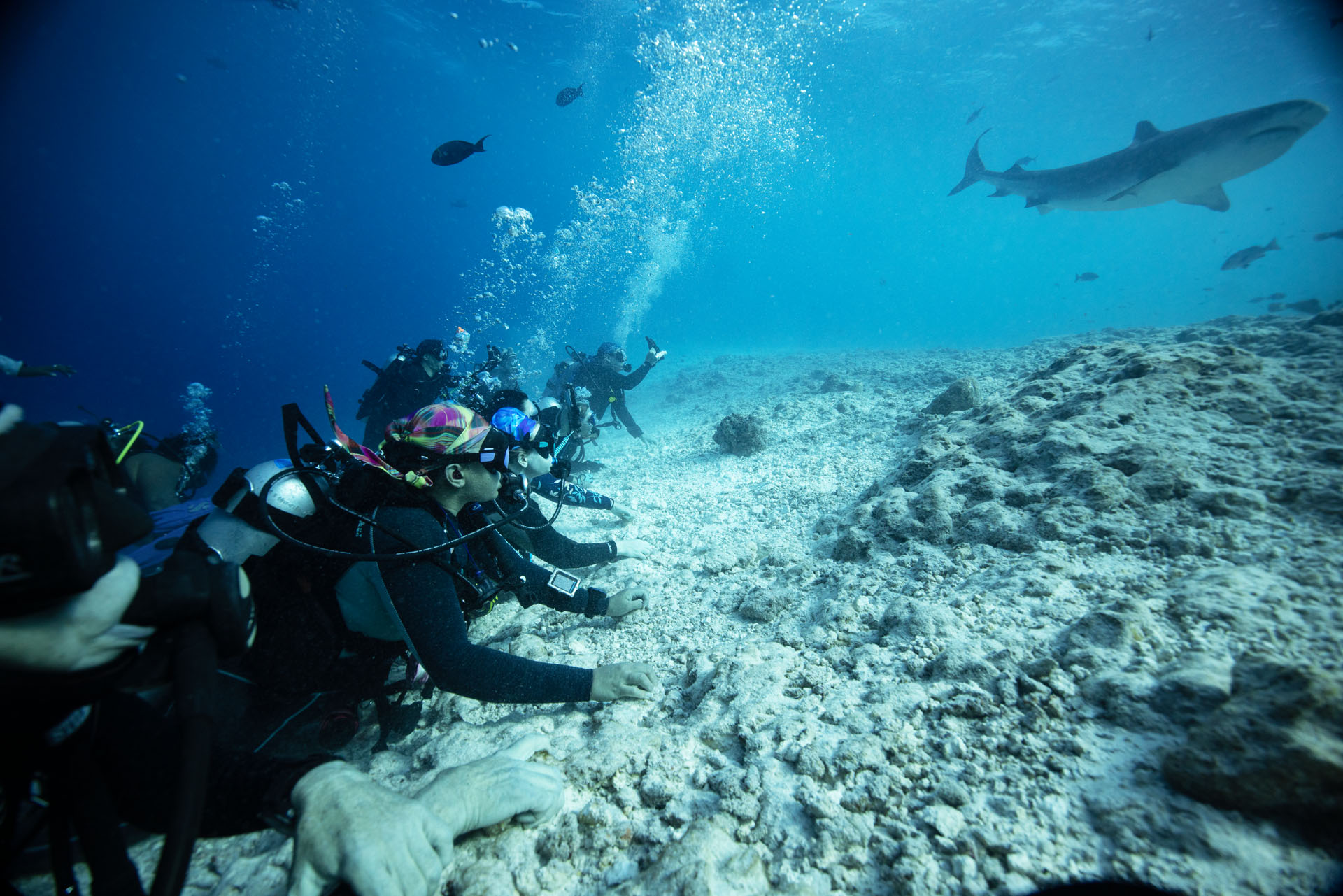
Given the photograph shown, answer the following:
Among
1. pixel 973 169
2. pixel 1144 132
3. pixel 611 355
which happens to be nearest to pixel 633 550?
Answer: pixel 611 355

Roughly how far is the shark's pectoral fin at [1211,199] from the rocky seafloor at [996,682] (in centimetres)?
993

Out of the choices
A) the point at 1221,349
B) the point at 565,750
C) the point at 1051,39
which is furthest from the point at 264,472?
the point at 1051,39

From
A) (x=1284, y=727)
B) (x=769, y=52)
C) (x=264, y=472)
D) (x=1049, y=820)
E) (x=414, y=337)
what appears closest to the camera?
(x=1284, y=727)

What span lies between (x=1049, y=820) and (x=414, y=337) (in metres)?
96.9

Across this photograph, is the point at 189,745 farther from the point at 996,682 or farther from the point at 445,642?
the point at 996,682

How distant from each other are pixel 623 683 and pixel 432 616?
95 cm

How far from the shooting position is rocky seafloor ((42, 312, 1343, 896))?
1.09m

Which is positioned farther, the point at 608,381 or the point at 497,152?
the point at 497,152

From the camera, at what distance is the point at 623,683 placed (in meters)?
2.21

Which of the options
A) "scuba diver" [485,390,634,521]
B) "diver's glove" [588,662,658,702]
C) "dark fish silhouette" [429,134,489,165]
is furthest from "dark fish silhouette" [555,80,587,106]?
"diver's glove" [588,662,658,702]

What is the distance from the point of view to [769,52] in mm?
32156

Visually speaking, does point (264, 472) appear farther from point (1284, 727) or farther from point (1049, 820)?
point (1284, 727)

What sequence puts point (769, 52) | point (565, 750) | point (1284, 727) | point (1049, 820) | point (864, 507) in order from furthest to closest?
point (769, 52) < point (864, 507) < point (565, 750) < point (1049, 820) < point (1284, 727)

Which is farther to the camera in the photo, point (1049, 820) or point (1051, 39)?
point (1051, 39)
